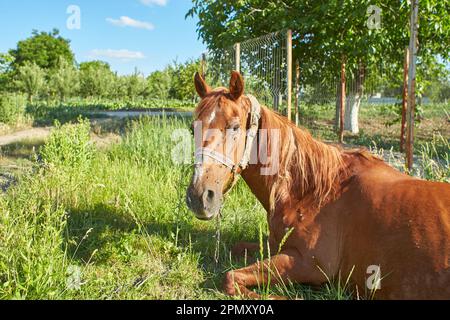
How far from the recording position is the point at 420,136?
12.1 m

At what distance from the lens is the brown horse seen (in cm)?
212

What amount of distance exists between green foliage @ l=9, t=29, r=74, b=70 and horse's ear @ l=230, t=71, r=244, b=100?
52140 millimetres

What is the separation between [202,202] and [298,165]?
85 centimetres

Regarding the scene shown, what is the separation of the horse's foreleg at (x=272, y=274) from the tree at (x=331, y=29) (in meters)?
7.69

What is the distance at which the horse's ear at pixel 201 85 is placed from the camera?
2.67m

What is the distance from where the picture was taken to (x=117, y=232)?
11.7 feet

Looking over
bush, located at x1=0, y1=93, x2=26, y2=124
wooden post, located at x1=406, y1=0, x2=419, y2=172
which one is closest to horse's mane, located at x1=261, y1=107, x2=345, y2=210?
wooden post, located at x1=406, y1=0, x2=419, y2=172

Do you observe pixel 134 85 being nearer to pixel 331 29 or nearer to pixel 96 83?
pixel 96 83

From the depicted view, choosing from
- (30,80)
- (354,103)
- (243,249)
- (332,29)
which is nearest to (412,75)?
(243,249)

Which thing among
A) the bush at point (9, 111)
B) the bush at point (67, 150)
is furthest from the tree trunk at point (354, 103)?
the bush at point (9, 111)

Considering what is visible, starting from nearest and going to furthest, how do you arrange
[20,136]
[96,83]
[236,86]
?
1. [236,86]
2. [20,136]
3. [96,83]
